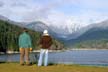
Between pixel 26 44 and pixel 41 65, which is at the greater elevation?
pixel 26 44

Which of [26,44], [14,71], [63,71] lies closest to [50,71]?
[63,71]

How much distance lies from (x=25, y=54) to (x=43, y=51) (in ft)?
4.18

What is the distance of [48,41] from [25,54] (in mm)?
1866

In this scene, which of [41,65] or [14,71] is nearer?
[14,71]

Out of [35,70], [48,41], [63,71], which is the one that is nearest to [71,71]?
[63,71]

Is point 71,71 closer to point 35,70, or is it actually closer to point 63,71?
point 63,71

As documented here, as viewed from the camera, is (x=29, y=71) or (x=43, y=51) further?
(x=43, y=51)

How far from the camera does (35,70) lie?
69.1 ft

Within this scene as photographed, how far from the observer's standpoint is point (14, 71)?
68.5ft

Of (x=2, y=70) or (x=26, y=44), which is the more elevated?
(x=26, y=44)

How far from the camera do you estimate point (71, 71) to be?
20.7 m

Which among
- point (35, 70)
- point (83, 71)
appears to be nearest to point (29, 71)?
point (35, 70)

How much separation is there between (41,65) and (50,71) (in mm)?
3515

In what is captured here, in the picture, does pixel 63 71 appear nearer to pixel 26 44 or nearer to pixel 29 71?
pixel 29 71
